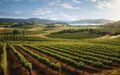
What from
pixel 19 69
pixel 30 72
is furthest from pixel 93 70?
pixel 19 69

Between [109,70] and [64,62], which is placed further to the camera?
[64,62]

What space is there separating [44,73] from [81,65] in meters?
6.49

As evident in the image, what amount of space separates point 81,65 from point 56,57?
12.9 meters

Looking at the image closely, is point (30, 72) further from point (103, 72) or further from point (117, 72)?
point (117, 72)

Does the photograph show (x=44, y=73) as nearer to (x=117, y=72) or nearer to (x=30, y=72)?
(x=30, y=72)

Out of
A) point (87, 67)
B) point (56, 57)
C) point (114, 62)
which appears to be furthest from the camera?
point (56, 57)

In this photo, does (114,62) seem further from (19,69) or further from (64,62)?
(19,69)

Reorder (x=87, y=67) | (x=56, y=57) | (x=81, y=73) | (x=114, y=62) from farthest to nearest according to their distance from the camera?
1. (x=56, y=57)
2. (x=114, y=62)
3. (x=87, y=67)
4. (x=81, y=73)

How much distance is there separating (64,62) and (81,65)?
24.7 feet

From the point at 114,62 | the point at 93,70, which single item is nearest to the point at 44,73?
the point at 93,70

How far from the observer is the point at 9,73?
116ft

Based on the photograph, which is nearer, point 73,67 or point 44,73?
point 44,73

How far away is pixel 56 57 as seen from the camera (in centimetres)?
4656

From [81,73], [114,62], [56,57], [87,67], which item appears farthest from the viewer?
[56,57]
